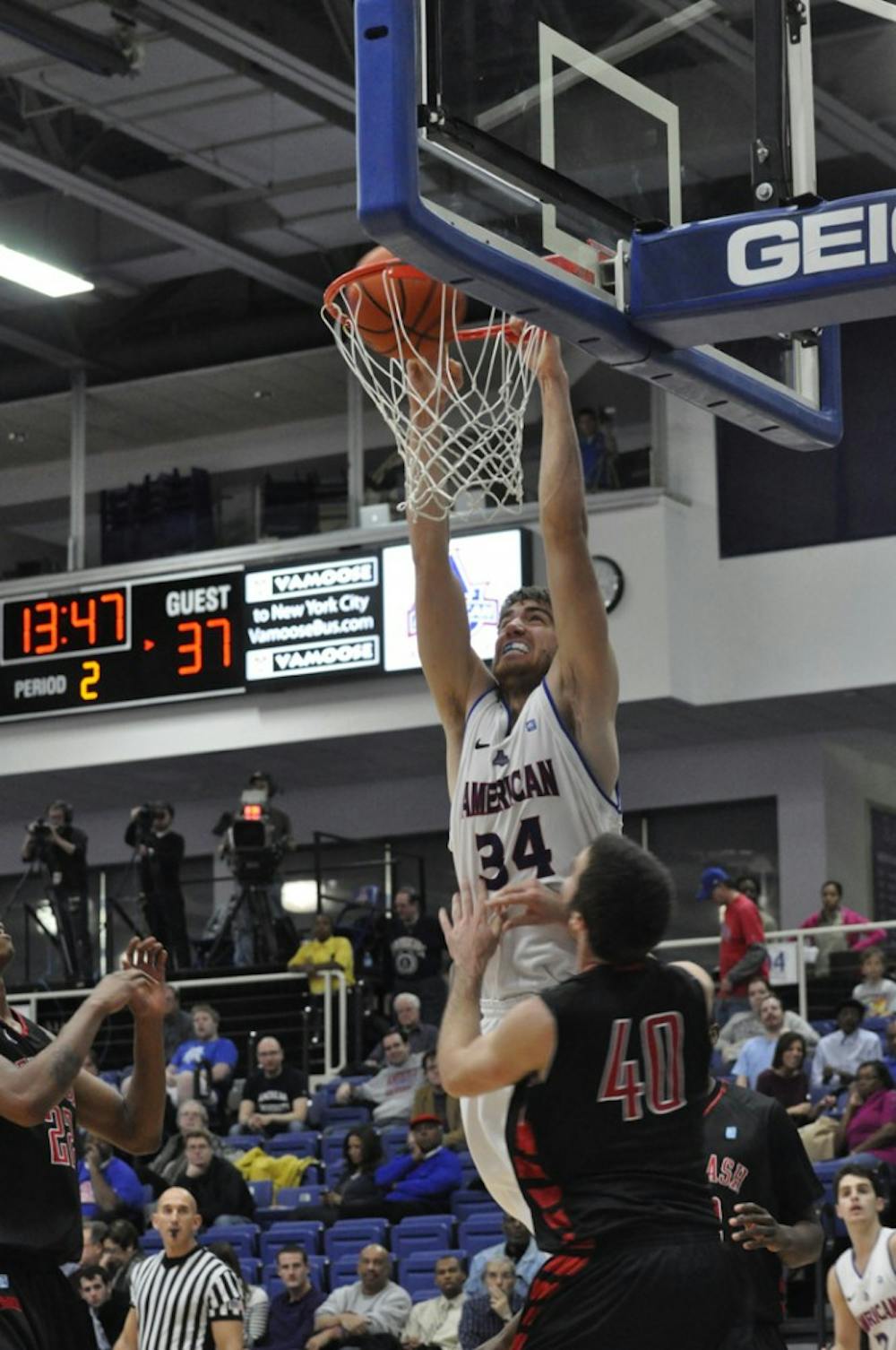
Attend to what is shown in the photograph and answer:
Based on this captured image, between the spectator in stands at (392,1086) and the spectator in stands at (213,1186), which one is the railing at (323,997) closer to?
the spectator in stands at (392,1086)

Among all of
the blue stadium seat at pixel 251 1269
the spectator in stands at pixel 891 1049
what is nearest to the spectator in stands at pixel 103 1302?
the blue stadium seat at pixel 251 1269

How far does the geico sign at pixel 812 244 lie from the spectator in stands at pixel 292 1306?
9.57 metres

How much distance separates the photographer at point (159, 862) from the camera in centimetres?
2078

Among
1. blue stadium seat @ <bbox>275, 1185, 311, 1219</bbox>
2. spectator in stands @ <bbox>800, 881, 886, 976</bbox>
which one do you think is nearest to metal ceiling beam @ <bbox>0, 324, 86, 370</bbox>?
spectator in stands @ <bbox>800, 881, 886, 976</bbox>

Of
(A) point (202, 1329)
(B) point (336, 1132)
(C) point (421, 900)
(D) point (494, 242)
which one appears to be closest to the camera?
(D) point (494, 242)

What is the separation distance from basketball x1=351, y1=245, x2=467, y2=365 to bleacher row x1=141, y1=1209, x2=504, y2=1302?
28.1 feet

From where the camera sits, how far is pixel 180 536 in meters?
23.6

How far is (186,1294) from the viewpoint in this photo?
410 inches

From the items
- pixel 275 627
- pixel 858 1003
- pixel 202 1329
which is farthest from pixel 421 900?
pixel 202 1329

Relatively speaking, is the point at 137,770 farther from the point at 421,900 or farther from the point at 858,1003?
the point at 858,1003

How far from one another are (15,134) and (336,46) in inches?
123

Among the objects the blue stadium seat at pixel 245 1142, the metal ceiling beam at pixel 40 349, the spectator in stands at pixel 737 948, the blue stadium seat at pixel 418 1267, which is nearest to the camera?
the blue stadium seat at pixel 418 1267

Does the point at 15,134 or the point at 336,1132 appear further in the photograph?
the point at 15,134

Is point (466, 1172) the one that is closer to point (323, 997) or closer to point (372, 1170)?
point (372, 1170)
